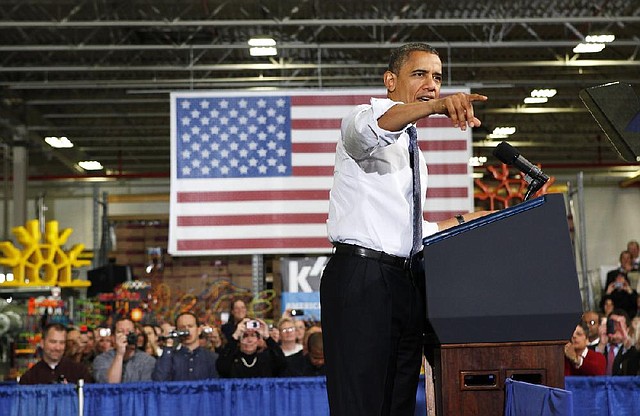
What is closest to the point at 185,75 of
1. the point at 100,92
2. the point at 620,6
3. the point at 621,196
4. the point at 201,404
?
the point at 100,92

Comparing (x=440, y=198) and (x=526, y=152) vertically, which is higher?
(x=526, y=152)

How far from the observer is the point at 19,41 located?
14289 millimetres

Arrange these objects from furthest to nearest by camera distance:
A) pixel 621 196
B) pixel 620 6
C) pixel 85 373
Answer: pixel 621 196 < pixel 620 6 < pixel 85 373

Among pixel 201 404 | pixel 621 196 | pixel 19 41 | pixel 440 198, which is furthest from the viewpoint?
pixel 621 196

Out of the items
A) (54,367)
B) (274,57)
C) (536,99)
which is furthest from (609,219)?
(54,367)

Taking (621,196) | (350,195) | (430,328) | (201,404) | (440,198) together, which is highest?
(621,196)

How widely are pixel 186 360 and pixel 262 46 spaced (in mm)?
5804

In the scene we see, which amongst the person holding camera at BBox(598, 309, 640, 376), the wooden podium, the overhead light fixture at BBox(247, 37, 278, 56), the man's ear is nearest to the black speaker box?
the overhead light fixture at BBox(247, 37, 278, 56)

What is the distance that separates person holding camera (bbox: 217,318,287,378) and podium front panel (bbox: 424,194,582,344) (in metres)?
5.14

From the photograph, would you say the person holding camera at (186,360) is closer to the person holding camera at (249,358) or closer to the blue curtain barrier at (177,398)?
the person holding camera at (249,358)

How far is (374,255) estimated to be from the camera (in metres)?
2.51

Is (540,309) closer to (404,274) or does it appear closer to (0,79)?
(404,274)

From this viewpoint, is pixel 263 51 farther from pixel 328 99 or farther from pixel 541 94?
pixel 541 94

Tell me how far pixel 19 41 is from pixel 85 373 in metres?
7.76
